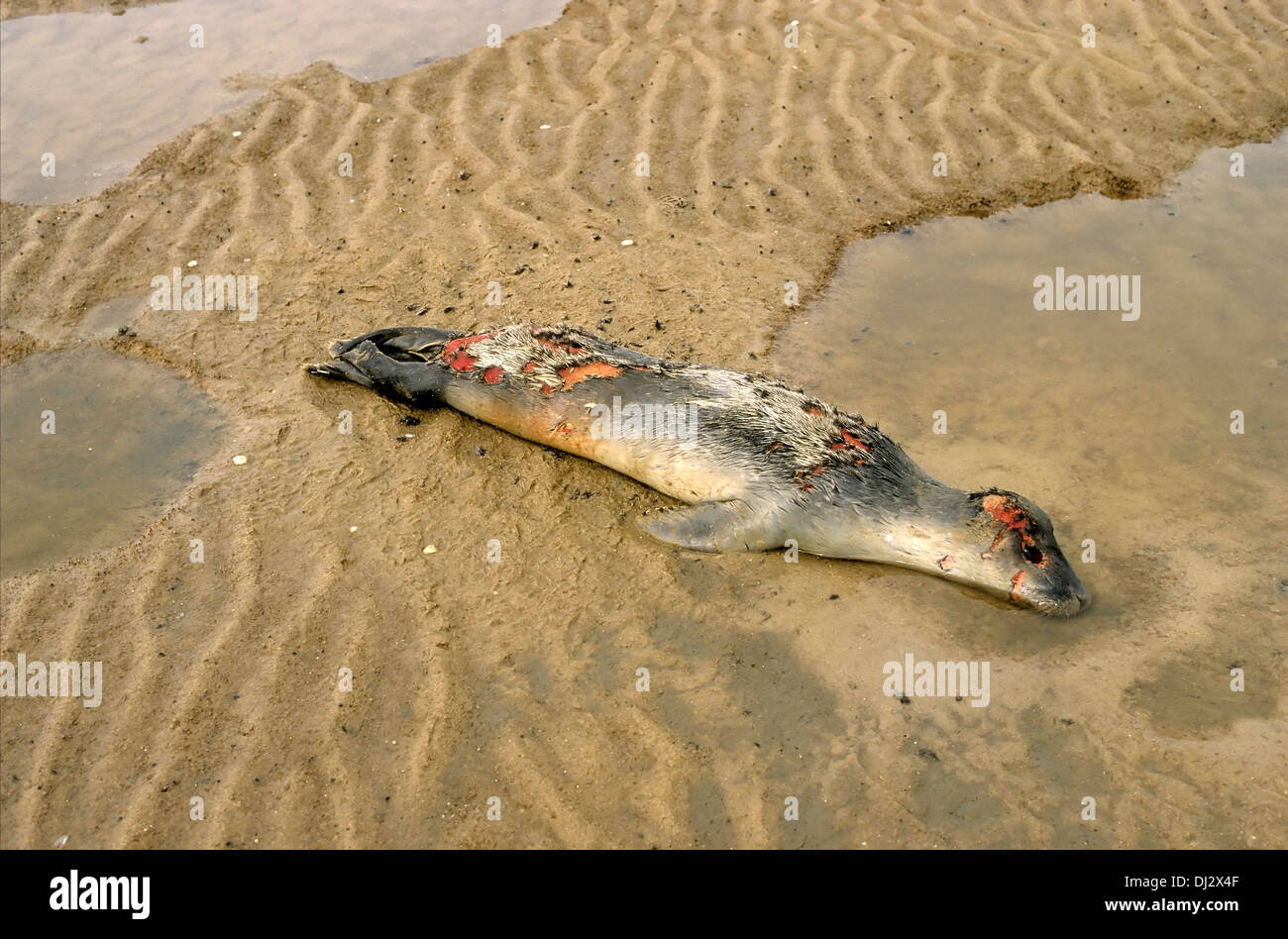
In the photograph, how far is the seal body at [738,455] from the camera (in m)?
4.84

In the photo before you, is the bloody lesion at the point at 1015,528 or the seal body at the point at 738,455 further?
the seal body at the point at 738,455

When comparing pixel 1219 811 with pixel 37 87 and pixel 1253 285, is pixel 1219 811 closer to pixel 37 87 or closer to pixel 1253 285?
pixel 1253 285

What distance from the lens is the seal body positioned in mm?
4844

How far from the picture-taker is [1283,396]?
6109mm

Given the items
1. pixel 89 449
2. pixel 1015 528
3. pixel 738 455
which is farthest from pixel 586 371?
pixel 89 449

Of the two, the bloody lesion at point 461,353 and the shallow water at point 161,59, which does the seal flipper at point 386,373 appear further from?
the shallow water at point 161,59

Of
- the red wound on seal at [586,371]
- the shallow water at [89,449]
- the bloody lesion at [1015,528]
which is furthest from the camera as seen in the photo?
the red wound on seal at [586,371]

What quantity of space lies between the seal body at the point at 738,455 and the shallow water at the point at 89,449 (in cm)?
120

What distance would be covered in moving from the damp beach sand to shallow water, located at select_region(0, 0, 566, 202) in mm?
518

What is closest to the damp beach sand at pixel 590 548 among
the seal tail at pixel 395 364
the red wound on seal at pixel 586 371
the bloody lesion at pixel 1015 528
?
the seal tail at pixel 395 364

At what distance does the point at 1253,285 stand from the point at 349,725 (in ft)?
21.9

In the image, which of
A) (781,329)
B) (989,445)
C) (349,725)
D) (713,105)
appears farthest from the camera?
(713,105)
